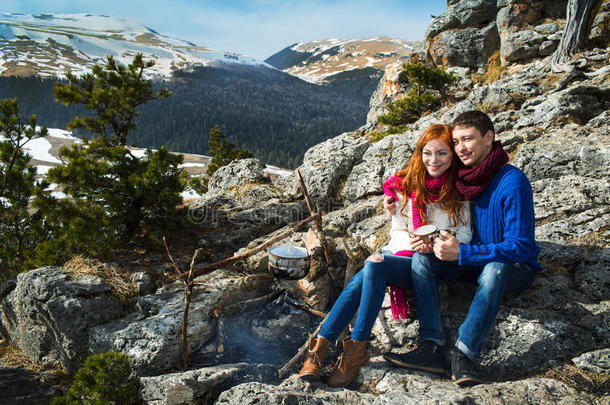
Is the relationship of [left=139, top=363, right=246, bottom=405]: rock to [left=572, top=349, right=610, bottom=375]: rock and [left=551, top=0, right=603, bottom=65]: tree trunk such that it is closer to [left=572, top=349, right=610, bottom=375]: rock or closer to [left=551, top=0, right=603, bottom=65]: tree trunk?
[left=572, top=349, right=610, bottom=375]: rock

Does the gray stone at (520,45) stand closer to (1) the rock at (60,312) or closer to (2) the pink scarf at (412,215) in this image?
(2) the pink scarf at (412,215)

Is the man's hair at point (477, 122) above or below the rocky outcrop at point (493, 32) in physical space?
below

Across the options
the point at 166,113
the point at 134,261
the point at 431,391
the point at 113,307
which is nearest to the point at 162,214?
the point at 134,261

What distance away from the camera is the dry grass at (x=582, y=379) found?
9.84 feet

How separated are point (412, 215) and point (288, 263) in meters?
1.89

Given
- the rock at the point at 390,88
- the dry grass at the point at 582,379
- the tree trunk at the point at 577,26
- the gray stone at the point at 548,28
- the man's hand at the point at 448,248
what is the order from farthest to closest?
the rock at the point at 390,88 < the gray stone at the point at 548,28 < the tree trunk at the point at 577,26 < the man's hand at the point at 448,248 < the dry grass at the point at 582,379

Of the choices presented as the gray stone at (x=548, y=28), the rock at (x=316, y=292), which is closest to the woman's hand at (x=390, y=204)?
the rock at (x=316, y=292)

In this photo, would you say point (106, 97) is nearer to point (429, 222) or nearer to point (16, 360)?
point (16, 360)

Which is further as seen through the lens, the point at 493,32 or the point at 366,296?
the point at 493,32

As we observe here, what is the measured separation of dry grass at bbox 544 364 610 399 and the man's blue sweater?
3.21 ft

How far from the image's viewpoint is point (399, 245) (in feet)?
12.6

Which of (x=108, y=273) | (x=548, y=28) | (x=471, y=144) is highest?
(x=548, y=28)

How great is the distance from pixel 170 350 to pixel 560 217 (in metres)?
5.36

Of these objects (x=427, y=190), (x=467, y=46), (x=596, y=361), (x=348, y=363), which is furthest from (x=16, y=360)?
(x=467, y=46)
